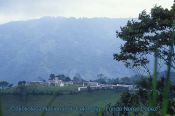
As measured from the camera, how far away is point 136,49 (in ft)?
106

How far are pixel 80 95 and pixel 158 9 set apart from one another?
146425mm

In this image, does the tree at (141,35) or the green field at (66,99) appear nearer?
the tree at (141,35)

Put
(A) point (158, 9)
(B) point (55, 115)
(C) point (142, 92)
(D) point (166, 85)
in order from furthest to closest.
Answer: (B) point (55, 115) < (A) point (158, 9) < (C) point (142, 92) < (D) point (166, 85)

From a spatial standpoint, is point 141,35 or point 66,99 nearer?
point 141,35

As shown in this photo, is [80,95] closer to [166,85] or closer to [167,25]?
[167,25]

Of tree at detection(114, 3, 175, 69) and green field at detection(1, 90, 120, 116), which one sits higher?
tree at detection(114, 3, 175, 69)

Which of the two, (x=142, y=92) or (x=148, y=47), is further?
(x=148, y=47)

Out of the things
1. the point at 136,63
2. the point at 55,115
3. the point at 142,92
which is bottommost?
the point at 55,115

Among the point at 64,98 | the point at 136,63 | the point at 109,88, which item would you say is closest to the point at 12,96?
the point at 64,98

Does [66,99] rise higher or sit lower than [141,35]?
lower

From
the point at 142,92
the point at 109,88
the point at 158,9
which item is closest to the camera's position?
the point at 142,92

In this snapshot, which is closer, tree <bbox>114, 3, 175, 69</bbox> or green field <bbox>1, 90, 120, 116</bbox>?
tree <bbox>114, 3, 175, 69</bbox>

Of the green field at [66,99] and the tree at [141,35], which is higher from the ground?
the tree at [141,35]

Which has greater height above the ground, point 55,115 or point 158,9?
point 158,9
